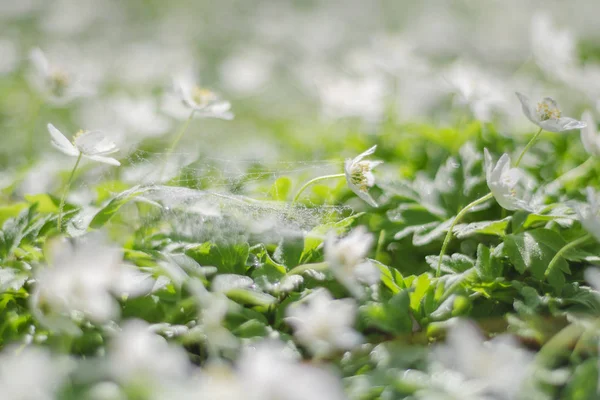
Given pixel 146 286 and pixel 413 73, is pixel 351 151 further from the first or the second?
pixel 146 286

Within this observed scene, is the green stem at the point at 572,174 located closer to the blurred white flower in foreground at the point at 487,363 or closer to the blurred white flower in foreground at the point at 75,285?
the blurred white flower in foreground at the point at 487,363

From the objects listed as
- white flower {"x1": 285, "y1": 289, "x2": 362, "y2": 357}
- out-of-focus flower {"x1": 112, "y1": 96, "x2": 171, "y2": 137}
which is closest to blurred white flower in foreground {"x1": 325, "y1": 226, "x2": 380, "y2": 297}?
white flower {"x1": 285, "y1": 289, "x2": 362, "y2": 357}

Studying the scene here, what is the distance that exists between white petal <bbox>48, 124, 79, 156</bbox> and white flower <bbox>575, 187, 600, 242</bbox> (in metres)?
0.82

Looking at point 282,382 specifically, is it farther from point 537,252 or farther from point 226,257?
point 537,252

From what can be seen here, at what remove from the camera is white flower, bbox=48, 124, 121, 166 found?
3.44ft

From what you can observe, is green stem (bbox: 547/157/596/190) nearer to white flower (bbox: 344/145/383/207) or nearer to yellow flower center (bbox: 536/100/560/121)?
yellow flower center (bbox: 536/100/560/121)

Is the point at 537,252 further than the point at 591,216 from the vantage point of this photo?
Yes

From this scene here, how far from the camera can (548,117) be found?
113cm

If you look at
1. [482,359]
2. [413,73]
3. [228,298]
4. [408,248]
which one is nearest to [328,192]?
[408,248]

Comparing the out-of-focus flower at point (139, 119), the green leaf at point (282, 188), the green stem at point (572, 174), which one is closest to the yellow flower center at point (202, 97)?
the green leaf at point (282, 188)

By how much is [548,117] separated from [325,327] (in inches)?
23.6

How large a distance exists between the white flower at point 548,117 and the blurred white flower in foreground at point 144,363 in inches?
28.7

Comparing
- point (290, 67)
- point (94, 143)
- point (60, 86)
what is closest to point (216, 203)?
point (94, 143)

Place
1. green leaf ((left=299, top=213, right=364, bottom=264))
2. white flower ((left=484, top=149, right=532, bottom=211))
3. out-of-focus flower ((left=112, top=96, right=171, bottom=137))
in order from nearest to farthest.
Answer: white flower ((left=484, top=149, right=532, bottom=211)) → green leaf ((left=299, top=213, right=364, bottom=264)) → out-of-focus flower ((left=112, top=96, right=171, bottom=137))
